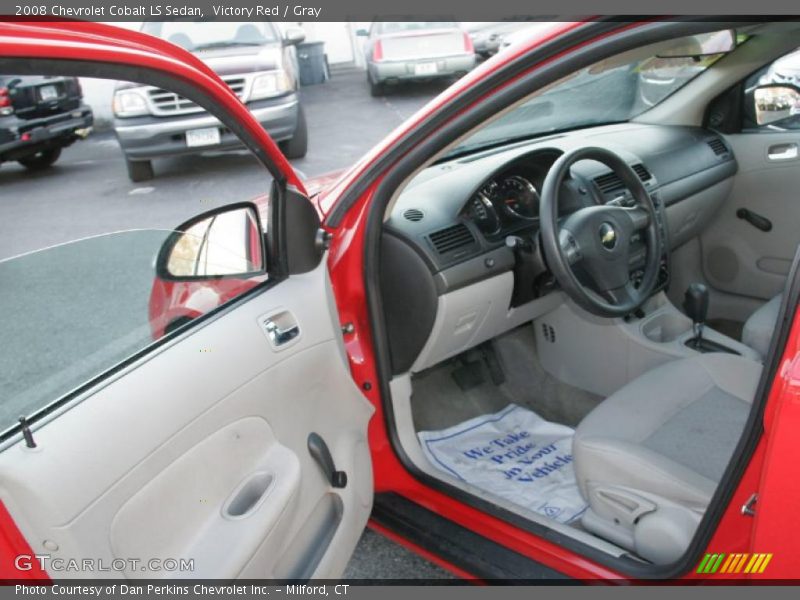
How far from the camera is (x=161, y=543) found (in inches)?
47.3

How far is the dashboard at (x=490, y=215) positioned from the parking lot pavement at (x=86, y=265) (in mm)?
530

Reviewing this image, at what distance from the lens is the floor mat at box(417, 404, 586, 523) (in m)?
2.15

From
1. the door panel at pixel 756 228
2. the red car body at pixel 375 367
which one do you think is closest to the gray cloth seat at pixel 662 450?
the red car body at pixel 375 367

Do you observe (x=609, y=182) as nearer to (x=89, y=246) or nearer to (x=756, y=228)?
(x=756, y=228)

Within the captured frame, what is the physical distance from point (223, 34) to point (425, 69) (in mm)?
3503

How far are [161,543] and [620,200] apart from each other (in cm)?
190

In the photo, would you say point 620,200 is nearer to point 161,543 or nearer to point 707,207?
point 707,207

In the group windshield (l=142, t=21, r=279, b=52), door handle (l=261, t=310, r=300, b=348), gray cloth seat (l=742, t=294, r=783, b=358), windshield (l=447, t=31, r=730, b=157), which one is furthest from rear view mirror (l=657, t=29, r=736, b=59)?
windshield (l=142, t=21, r=279, b=52)

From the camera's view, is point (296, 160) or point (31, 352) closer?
point (31, 352)

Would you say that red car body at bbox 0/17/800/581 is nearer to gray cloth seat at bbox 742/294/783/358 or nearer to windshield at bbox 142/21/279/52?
gray cloth seat at bbox 742/294/783/358

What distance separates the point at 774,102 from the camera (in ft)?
9.38

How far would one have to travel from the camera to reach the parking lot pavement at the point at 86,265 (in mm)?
1171

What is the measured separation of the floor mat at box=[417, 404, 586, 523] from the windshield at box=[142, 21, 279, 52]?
233 cm

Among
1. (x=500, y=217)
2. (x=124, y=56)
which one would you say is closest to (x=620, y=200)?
(x=500, y=217)
